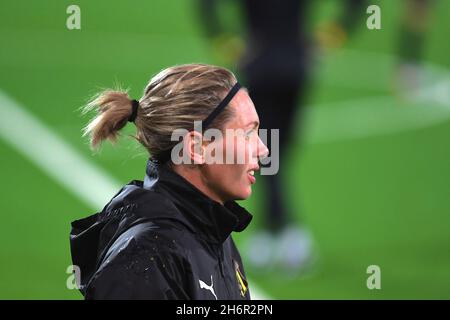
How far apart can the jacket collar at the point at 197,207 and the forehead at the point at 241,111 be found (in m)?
0.24

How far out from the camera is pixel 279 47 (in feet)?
28.8

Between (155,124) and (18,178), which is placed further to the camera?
(18,178)

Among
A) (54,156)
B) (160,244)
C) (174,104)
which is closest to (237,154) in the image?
(174,104)

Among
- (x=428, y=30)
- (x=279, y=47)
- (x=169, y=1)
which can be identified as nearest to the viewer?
(x=279, y=47)

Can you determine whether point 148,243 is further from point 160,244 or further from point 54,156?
point 54,156

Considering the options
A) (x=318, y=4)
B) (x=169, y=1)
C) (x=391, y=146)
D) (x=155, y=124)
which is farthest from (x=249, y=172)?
(x=169, y=1)

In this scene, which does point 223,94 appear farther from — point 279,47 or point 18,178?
point 18,178

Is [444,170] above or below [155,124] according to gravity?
below

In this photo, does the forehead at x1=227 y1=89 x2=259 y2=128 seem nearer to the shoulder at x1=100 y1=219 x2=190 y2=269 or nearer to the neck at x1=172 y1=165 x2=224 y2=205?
the neck at x1=172 y1=165 x2=224 y2=205

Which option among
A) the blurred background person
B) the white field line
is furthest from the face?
the blurred background person

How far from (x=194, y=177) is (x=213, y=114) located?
8.4 inches

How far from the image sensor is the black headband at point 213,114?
3.34 metres

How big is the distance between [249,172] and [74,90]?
10.7 meters

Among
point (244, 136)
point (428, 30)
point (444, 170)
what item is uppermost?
point (244, 136)
